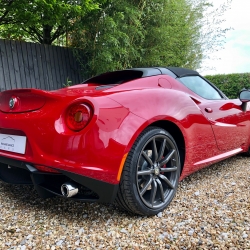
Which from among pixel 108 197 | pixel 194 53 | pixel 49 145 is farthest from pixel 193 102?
pixel 194 53

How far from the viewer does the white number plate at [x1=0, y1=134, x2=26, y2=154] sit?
1584mm

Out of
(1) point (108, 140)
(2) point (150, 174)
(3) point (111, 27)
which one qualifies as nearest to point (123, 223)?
(2) point (150, 174)

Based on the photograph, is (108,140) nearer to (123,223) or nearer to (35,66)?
(123,223)

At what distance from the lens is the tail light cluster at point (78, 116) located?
1.43m

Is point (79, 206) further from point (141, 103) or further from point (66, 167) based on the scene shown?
point (141, 103)

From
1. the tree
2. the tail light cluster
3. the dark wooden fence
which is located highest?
the tree

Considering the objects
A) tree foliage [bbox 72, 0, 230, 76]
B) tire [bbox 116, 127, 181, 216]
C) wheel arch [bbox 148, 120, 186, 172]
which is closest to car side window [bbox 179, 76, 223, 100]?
wheel arch [bbox 148, 120, 186, 172]

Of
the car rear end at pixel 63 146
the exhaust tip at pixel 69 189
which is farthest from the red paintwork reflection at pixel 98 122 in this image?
the exhaust tip at pixel 69 189

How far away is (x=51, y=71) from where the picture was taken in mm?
6148

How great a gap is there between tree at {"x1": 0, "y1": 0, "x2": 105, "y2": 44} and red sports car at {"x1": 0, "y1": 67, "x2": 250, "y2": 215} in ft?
11.6

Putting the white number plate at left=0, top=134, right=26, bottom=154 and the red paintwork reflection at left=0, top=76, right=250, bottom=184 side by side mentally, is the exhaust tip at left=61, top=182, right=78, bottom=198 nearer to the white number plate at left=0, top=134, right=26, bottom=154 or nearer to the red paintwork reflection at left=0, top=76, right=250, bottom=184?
the red paintwork reflection at left=0, top=76, right=250, bottom=184

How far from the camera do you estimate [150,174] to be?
1693mm

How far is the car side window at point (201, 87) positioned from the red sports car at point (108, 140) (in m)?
0.21

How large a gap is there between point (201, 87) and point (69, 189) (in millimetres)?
1625
